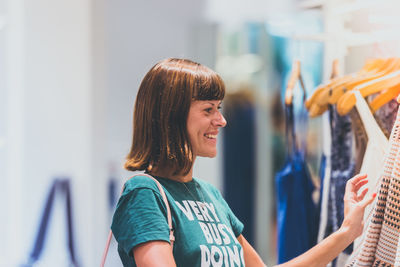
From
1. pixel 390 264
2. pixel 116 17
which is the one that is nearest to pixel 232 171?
pixel 116 17

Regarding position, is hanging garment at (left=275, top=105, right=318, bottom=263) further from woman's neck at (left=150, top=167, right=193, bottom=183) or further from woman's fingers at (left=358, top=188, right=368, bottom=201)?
woman's neck at (left=150, top=167, right=193, bottom=183)

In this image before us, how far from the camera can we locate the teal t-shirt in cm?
115

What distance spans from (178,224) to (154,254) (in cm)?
12

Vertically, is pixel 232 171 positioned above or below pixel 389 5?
below

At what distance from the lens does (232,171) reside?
3572 mm

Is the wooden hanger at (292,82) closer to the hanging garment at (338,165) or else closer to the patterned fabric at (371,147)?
the hanging garment at (338,165)

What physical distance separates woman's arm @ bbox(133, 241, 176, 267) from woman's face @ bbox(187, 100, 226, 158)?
27 cm

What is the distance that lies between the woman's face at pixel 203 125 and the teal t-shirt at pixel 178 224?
0.32 feet

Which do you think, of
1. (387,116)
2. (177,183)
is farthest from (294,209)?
(177,183)

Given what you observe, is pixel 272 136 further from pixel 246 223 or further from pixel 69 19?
pixel 69 19

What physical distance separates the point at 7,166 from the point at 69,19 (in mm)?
682

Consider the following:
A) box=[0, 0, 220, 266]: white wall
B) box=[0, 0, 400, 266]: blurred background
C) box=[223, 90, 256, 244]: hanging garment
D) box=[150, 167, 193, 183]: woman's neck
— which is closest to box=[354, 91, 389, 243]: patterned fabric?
box=[0, 0, 400, 266]: blurred background

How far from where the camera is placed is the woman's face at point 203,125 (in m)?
1.31

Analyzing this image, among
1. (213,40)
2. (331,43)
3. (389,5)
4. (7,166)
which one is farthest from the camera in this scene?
(213,40)
